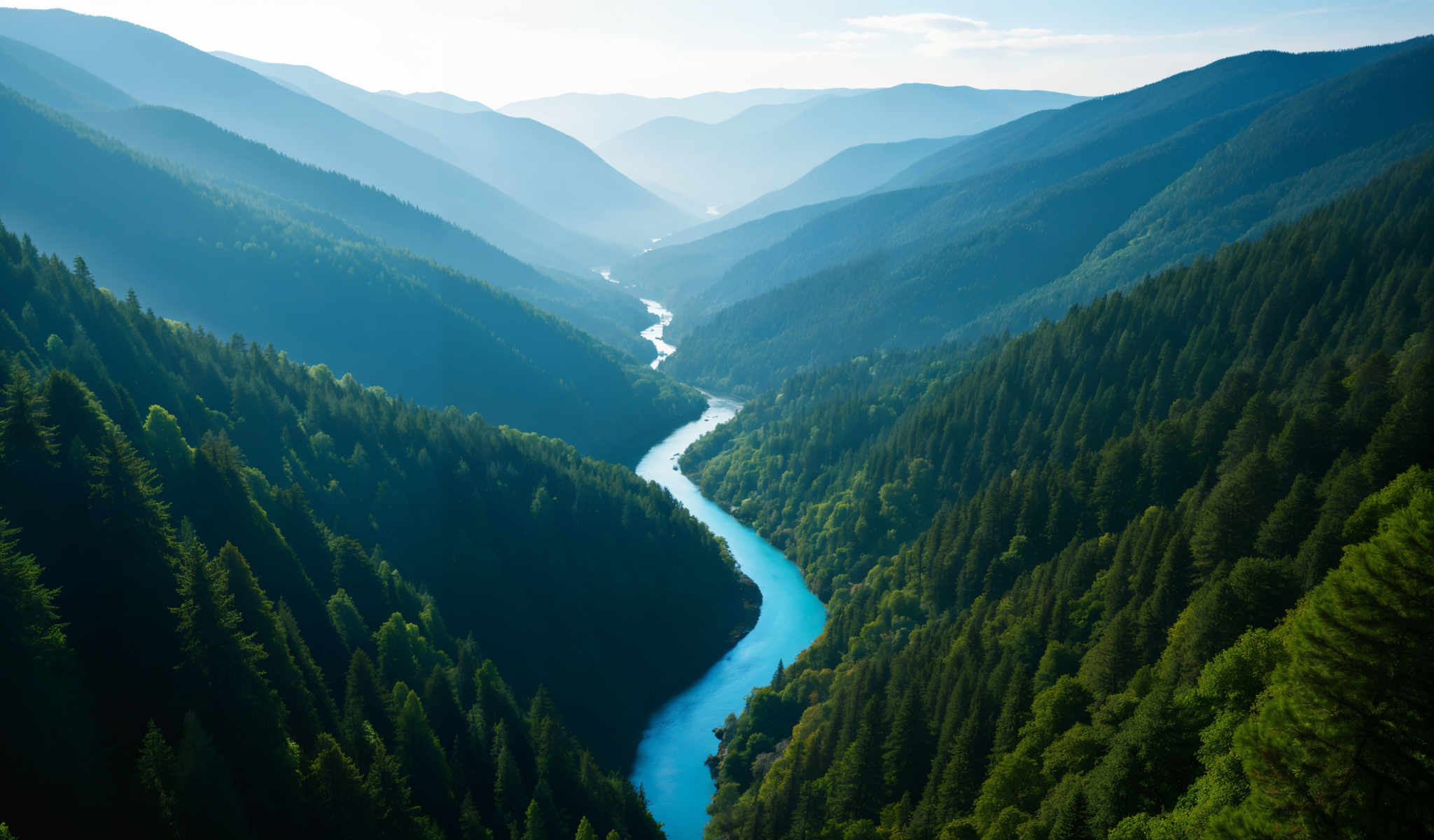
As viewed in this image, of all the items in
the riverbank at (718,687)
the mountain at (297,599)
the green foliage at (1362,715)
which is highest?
the green foliage at (1362,715)

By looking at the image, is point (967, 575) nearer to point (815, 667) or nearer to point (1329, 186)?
point (815, 667)

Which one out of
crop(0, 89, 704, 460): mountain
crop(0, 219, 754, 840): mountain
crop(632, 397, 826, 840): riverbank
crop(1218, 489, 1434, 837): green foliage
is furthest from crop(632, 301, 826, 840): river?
crop(0, 89, 704, 460): mountain

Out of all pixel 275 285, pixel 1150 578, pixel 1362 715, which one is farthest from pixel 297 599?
pixel 275 285

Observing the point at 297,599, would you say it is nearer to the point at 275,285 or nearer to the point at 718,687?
the point at 718,687

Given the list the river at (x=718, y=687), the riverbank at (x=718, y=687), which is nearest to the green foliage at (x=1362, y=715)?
the riverbank at (x=718, y=687)

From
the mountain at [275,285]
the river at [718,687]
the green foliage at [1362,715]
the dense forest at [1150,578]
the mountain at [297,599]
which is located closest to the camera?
the green foliage at [1362,715]

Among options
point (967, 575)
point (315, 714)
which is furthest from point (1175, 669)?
point (315, 714)

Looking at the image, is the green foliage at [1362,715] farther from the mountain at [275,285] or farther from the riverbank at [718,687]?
the mountain at [275,285]
